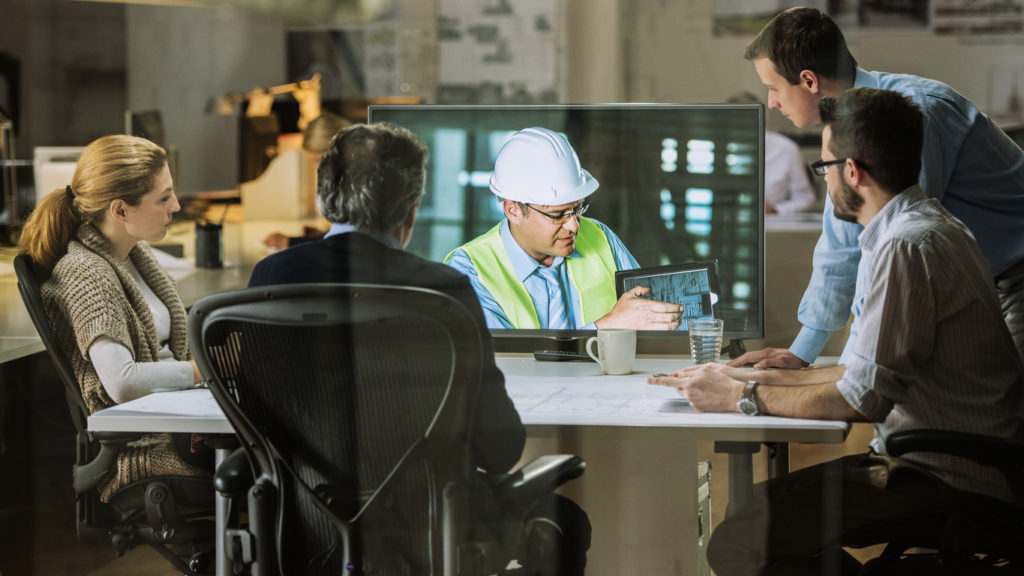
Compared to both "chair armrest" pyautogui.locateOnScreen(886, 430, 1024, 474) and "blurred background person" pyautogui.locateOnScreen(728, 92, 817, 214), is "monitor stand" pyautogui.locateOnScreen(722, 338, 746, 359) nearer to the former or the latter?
"blurred background person" pyautogui.locateOnScreen(728, 92, 817, 214)

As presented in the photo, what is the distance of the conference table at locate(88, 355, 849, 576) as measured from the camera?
149cm

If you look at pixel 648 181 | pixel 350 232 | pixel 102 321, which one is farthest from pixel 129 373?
pixel 648 181

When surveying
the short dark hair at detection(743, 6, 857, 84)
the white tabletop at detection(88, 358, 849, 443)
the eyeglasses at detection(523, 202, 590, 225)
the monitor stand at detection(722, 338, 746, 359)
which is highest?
the short dark hair at detection(743, 6, 857, 84)

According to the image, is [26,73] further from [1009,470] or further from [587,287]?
[1009,470]

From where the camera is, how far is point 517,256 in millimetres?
1733

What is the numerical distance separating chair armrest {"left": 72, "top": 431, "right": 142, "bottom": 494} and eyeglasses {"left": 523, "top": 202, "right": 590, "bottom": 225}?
30.3 inches

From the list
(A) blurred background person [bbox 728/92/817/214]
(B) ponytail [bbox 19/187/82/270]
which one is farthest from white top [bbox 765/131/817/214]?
(B) ponytail [bbox 19/187/82/270]

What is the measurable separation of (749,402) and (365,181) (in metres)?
0.62

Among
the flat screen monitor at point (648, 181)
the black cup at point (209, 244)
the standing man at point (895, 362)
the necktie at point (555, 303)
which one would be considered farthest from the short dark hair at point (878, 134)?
the black cup at point (209, 244)

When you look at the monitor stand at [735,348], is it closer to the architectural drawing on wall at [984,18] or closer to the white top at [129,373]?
the architectural drawing on wall at [984,18]

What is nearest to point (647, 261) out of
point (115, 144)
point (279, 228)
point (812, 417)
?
point (812, 417)

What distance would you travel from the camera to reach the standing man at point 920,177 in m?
1.42

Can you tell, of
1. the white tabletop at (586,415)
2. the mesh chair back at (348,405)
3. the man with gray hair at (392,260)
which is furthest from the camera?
the white tabletop at (586,415)

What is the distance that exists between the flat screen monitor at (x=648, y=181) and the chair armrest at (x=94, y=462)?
648mm
